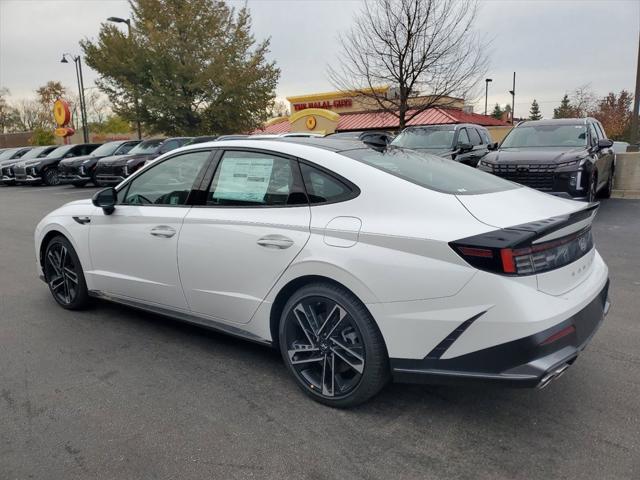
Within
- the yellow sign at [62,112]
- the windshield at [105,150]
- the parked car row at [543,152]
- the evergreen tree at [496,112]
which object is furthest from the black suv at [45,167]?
the evergreen tree at [496,112]

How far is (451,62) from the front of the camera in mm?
18469

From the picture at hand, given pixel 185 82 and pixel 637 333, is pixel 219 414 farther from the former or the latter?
pixel 185 82

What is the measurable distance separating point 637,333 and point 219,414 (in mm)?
3256

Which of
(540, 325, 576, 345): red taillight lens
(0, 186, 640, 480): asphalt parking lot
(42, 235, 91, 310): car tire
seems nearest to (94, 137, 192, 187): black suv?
(42, 235, 91, 310): car tire

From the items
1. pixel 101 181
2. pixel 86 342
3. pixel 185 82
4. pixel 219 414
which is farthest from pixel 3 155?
pixel 219 414

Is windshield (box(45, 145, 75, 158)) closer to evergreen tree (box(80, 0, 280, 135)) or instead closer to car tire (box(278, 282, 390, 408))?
evergreen tree (box(80, 0, 280, 135))

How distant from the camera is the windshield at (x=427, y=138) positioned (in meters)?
11.5

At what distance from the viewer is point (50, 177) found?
22.5 metres

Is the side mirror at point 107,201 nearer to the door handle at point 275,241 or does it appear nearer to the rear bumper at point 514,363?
the door handle at point 275,241

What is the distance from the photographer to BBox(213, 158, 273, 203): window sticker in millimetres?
3529

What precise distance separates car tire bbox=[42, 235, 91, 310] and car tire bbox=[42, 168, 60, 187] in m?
19.2

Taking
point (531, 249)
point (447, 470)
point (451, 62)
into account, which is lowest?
point (447, 470)

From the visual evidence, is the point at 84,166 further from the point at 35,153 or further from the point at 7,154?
the point at 7,154

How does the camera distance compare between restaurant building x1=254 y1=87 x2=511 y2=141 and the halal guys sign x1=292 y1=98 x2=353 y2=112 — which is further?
the halal guys sign x1=292 y1=98 x2=353 y2=112
